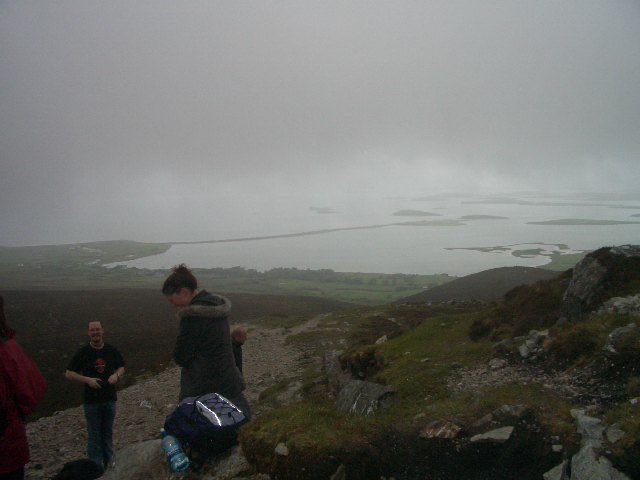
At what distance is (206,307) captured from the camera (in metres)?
4.84

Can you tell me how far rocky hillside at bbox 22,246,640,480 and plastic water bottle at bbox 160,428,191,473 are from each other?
1.70 feet

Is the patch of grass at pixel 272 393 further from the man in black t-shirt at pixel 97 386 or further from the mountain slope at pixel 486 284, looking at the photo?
the mountain slope at pixel 486 284

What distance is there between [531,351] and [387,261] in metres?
97.5

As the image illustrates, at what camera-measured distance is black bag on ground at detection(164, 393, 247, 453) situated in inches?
191

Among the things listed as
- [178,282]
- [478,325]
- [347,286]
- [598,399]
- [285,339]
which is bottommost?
[347,286]

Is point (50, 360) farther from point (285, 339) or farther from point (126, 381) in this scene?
point (285, 339)

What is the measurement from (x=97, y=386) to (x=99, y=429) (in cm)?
103

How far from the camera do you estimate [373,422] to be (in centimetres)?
575

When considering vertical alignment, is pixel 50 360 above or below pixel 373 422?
below

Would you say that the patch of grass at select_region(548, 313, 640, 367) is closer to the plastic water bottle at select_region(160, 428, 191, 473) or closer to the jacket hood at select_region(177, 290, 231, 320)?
the jacket hood at select_region(177, 290, 231, 320)

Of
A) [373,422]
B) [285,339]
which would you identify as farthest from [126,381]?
[373,422]

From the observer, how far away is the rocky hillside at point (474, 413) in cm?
485

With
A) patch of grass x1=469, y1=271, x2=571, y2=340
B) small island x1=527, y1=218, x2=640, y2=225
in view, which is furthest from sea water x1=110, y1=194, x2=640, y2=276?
patch of grass x1=469, y1=271, x2=571, y2=340

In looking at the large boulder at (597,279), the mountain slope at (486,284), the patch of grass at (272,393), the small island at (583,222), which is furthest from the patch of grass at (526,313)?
the small island at (583,222)
